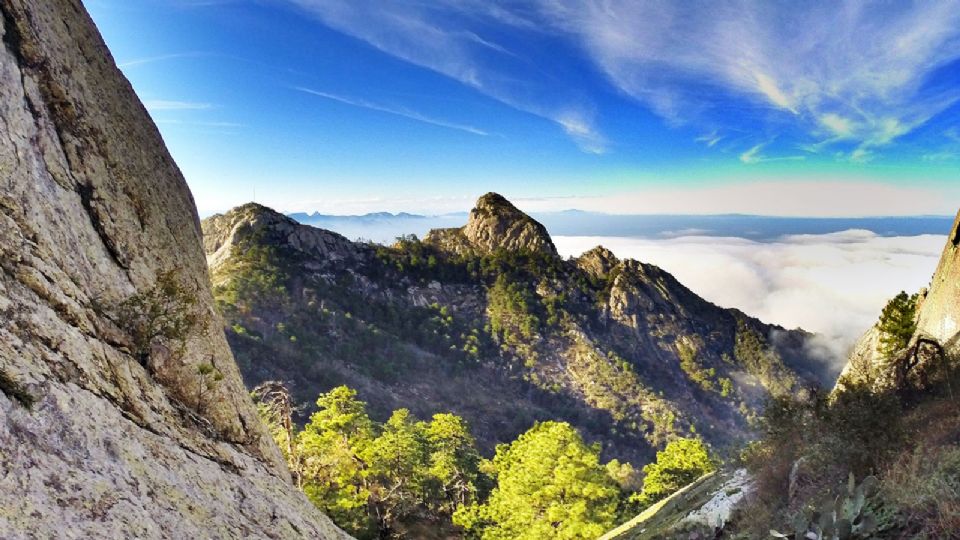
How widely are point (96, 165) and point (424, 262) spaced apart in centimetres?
13587

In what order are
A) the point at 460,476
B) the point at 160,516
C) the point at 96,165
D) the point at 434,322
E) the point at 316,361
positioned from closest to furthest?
the point at 160,516 < the point at 96,165 < the point at 460,476 < the point at 316,361 < the point at 434,322

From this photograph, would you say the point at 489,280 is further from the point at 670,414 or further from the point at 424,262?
the point at 670,414

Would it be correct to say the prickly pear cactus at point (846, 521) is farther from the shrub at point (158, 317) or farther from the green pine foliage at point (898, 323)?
the green pine foliage at point (898, 323)

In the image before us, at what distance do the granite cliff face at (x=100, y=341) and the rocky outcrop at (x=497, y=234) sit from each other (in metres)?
149

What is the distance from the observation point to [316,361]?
3834 inches

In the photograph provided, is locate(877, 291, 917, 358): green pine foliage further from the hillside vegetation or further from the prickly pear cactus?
the hillside vegetation

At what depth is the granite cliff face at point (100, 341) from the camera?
655cm

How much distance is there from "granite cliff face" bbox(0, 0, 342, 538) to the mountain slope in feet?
242

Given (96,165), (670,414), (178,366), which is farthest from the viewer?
(670,414)

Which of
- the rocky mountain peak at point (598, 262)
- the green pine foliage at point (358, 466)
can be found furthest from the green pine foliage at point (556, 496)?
the rocky mountain peak at point (598, 262)

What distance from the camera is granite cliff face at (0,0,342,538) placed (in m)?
6.55

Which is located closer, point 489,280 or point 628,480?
point 628,480

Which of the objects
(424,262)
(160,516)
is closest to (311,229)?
(424,262)

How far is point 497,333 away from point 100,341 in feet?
418
